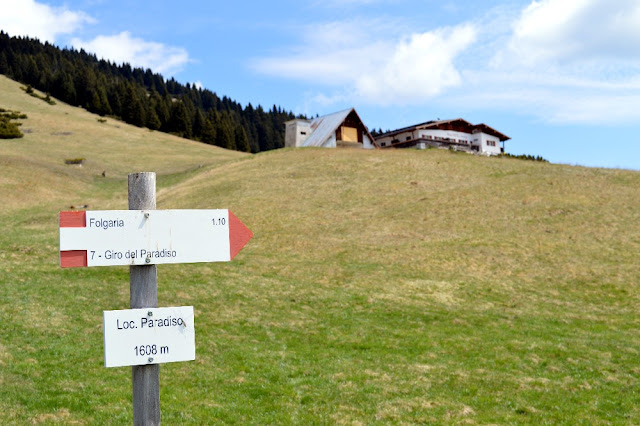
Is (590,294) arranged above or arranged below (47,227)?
below

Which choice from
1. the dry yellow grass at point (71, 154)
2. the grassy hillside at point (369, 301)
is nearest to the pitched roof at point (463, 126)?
the dry yellow grass at point (71, 154)

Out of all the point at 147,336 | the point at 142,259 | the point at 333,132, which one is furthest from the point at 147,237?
the point at 333,132

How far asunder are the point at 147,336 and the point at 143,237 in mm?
1157

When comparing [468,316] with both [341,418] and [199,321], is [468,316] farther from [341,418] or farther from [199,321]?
[341,418]

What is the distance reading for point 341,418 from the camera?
12820 mm

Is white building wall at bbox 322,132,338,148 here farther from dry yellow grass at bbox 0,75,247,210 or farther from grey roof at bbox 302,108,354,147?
dry yellow grass at bbox 0,75,247,210

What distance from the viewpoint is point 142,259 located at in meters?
6.73

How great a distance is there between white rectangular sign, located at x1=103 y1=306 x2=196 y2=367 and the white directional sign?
62cm

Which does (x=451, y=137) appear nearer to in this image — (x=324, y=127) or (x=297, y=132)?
(x=324, y=127)

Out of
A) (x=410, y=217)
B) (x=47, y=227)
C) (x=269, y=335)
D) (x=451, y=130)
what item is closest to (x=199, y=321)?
(x=269, y=335)

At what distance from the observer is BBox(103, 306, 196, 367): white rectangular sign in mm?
6516

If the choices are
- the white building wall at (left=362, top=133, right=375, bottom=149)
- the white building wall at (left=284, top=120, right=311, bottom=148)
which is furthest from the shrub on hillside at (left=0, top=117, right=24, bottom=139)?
the white building wall at (left=362, top=133, right=375, bottom=149)

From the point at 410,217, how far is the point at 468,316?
1851cm

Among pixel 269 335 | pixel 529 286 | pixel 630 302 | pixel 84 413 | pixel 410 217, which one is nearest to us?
pixel 84 413
